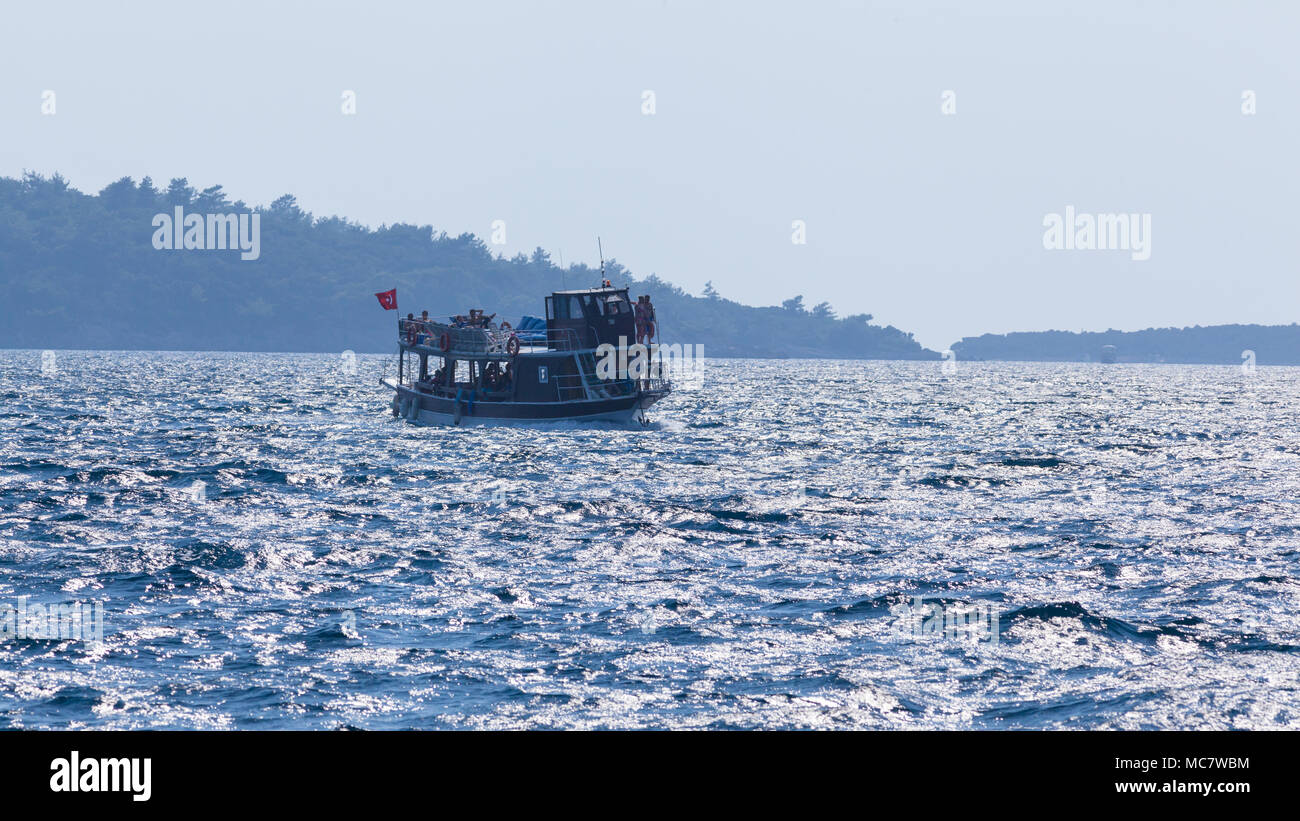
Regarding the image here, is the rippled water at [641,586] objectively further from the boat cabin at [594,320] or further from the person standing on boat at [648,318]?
the person standing on boat at [648,318]

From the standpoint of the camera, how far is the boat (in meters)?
52.2

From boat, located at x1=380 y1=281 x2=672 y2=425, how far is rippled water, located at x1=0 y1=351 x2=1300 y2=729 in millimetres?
10034

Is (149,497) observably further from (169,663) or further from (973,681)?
(973,681)

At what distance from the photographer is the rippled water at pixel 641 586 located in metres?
12.9

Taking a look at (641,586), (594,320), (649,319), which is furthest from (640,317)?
(641,586)

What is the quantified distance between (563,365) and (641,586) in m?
33.7

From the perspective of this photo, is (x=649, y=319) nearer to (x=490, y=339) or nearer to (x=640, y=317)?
(x=640, y=317)

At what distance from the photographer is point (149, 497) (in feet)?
94.3

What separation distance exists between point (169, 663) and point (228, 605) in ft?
10.4

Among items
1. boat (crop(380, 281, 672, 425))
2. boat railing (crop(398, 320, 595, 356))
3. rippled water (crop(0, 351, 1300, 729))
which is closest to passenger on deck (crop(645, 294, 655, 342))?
boat (crop(380, 281, 672, 425))

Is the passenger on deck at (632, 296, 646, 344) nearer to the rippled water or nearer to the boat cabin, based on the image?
the boat cabin

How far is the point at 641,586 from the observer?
19.0 m
